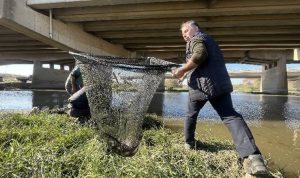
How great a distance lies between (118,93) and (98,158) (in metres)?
0.98

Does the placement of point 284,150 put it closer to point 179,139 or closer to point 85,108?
point 179,139

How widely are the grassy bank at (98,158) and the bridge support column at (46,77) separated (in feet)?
115

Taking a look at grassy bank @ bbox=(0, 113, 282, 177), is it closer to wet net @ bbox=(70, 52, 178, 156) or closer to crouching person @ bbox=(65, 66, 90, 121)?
wet net @ bbox=(70, 52, 178, 156)

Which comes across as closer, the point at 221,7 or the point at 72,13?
the point at 221,7

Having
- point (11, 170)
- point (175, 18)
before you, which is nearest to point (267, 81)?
point (175, 18)

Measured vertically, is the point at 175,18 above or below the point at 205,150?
above

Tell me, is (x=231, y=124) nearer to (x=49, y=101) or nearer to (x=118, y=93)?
(x=118, y=93)

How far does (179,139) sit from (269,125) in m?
4.70

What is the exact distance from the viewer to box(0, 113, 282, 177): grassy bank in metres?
3.79

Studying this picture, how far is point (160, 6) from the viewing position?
1466 cm

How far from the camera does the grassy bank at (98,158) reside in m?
3.79

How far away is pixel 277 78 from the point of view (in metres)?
35.4

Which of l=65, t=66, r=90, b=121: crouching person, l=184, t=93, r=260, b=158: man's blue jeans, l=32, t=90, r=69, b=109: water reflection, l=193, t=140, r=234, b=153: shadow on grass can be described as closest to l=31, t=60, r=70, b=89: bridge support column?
l=32, t=90, r=69, b=109: water reflection

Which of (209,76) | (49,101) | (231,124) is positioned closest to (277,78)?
(49,101)
